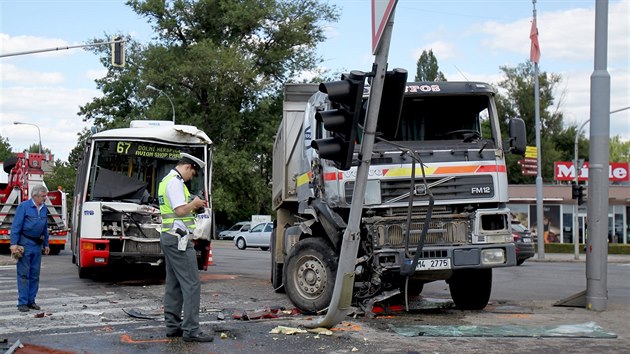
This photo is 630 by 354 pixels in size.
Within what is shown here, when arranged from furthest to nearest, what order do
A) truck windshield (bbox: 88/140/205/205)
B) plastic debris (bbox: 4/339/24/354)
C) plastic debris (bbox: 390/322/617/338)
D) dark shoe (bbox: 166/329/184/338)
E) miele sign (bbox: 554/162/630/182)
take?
miele sign (bbox: 554/162/630/182) < truck windshield (bbox: 88/140/205/205) < plastic debris (bbox: 390/322/617/338) < dark shoe (bbox: 166/329/184/338) < plastic debris (bbox: 4/339/24/354)

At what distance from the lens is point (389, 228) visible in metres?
9.41

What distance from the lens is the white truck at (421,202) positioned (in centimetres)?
939

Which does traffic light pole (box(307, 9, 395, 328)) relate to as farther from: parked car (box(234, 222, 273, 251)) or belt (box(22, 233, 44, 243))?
parked car (box(234, 222, 273, 251))

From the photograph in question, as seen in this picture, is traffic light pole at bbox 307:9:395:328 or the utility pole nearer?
traffic light pole at bbox 307:9:395:328

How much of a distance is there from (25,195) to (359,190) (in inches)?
700

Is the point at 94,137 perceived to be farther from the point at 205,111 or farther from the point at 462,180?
the point at 205,111

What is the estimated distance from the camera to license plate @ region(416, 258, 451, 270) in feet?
30.7

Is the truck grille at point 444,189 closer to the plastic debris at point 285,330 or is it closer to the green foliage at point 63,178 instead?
the plastic debris at point 285,330

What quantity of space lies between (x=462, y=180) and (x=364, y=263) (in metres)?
1.64

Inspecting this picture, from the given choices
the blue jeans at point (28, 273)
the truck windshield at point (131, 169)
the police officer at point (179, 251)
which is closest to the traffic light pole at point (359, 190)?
the police officer at point (179, 251)

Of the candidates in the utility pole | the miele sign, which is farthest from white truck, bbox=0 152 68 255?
the miele sign

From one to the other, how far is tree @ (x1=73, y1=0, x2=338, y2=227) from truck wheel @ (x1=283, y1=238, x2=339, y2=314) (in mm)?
34053

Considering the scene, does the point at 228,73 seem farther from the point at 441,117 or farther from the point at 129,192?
the point at 441,117

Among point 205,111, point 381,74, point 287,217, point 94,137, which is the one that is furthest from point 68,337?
point 205,111
